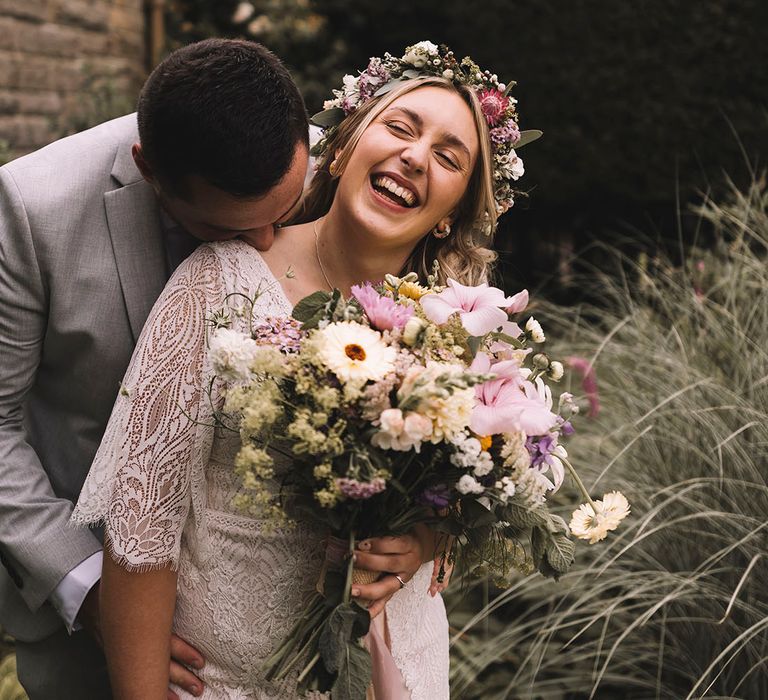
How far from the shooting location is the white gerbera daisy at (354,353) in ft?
4.98

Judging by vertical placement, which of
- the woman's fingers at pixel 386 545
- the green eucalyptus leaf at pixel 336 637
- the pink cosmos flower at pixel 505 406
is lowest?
the green eucalyptus leaf at pixel 336 637

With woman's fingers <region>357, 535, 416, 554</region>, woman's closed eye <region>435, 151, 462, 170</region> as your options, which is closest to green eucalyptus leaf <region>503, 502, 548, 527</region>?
woman's fingers <region>357, 535, 416, 554</region>

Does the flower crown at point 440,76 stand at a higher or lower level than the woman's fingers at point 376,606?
higher

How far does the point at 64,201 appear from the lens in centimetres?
219

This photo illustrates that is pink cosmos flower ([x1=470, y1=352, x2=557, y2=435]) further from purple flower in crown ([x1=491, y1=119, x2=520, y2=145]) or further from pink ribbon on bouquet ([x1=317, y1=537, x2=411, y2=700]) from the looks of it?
purple flower in crown ([x1=491, y1=119, x2=520, y2=145])

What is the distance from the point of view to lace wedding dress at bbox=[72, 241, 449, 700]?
5.87 feet

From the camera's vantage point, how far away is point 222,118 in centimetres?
173

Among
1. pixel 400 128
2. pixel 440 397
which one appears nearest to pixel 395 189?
pixel 400 128

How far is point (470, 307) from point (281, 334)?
36 cm

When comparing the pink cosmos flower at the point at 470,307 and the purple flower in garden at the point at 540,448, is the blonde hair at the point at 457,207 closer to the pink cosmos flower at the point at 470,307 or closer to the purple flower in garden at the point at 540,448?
the pink cosmos flower at the point at 470,307

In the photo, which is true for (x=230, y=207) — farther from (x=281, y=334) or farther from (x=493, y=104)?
(x=493, y=104)

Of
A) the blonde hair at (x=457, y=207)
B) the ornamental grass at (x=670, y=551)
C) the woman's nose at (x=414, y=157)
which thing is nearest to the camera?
the woman's nose at (x=414, y=157)

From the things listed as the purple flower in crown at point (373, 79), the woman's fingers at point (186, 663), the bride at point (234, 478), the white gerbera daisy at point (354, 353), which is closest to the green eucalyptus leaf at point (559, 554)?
the bride at point (234, 478)

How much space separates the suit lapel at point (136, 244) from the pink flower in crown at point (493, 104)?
2.83 feet
